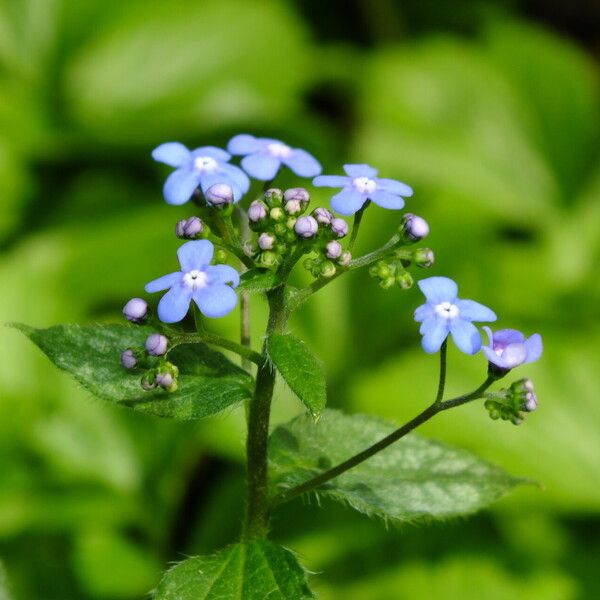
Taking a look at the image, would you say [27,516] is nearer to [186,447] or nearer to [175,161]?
[186,447]

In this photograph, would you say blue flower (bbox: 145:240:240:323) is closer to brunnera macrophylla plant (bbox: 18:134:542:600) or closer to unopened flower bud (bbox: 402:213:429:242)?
brunnera macrophylla plant (bbox: 18:134:542:600)

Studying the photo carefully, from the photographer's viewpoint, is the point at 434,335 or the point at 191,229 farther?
the point at 191,229

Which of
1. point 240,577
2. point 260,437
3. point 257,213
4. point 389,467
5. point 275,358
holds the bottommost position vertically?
point 240,577

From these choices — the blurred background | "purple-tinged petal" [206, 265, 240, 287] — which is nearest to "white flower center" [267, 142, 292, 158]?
"purple-tinged petal" [206, 265, 240, 287]

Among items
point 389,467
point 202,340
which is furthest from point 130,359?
point 389,467

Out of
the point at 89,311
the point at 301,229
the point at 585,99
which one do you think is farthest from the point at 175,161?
the point at 585,99

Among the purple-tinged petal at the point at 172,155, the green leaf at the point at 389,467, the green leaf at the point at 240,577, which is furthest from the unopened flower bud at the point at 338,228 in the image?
the green leaf at the point at 240,577

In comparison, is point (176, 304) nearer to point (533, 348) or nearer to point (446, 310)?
point (446, 310)
